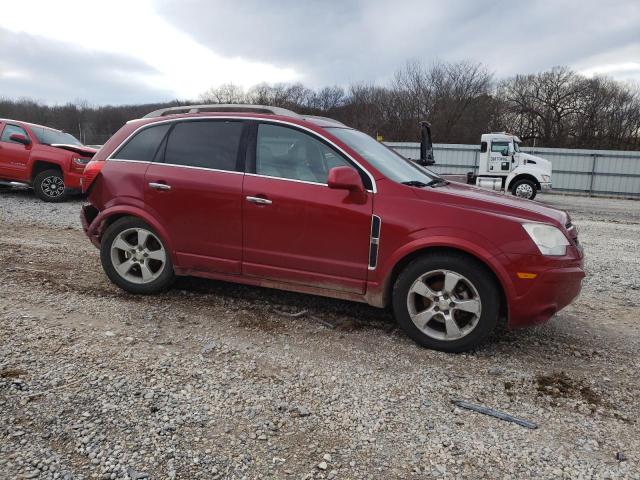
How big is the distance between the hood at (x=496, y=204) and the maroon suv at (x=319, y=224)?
14 millimetres

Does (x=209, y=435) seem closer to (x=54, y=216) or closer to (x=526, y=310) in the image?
(x=526, y=310)

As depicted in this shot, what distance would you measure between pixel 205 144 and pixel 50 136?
8789 mm

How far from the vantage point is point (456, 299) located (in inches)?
136

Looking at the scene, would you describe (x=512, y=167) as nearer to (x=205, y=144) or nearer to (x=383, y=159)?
(x=383, y=159)

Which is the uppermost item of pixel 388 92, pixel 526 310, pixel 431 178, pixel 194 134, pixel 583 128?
pixel 388 92

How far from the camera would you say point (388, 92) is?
45.0 meters

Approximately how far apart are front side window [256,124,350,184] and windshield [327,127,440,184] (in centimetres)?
22

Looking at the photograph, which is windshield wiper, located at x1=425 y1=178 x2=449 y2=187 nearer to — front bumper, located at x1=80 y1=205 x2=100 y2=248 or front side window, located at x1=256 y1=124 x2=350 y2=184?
front side window, located at x1=256 y1=124 x2=350 y2=184

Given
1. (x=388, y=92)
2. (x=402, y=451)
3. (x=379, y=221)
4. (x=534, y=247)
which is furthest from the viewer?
(x=388, y=92)

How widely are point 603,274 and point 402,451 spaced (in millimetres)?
4843

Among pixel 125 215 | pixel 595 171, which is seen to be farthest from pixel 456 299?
pixel 595 171

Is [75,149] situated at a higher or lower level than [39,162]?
higher

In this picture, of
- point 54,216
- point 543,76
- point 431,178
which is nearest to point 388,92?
point 543,76

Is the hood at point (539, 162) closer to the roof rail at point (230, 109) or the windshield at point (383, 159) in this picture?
the windshield at point (383, 159)
